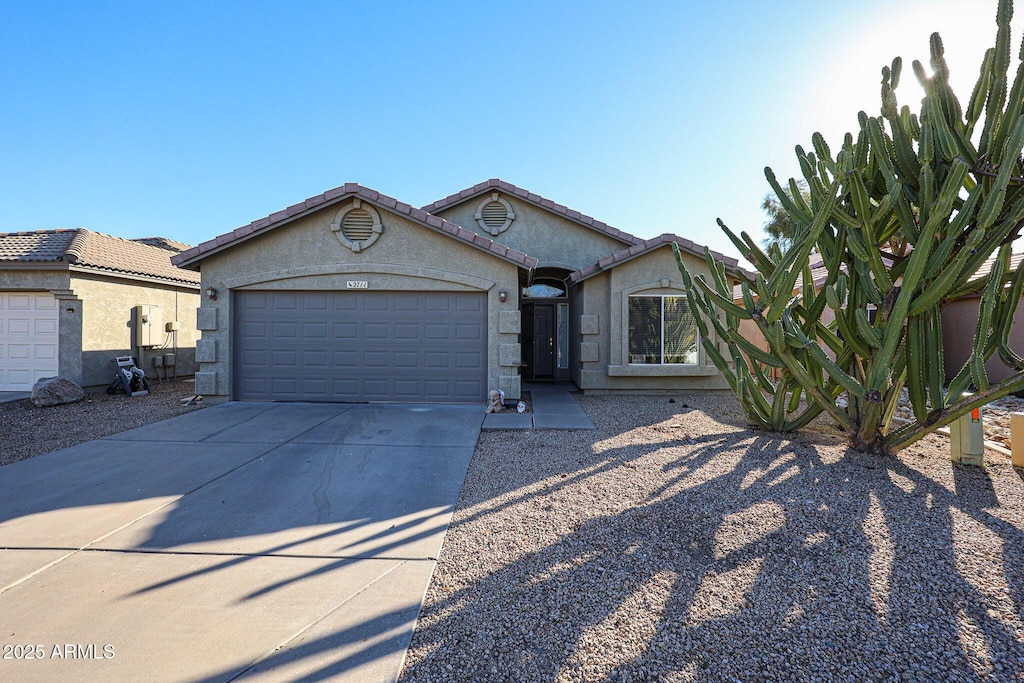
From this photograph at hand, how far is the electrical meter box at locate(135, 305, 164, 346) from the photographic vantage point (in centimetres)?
1273

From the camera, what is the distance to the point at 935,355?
546 cm

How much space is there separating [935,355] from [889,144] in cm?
251

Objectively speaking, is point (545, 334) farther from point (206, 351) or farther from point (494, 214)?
point (206, 351)

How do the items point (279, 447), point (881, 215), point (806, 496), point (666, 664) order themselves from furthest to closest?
1. point (279, 447)
2. point (881, 215)
3. point (806, 496)
4. point (666, 664)

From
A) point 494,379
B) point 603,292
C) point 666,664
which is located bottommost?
point 666,664

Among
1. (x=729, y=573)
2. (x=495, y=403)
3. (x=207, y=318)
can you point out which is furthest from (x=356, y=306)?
(x=729, y=573)

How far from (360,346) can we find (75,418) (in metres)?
4.79

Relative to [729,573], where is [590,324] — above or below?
above

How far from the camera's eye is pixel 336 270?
9.86 metres

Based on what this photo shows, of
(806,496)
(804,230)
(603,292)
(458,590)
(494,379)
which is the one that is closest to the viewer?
(458,590)

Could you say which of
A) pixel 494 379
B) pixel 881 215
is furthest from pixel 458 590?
pixel 494 379

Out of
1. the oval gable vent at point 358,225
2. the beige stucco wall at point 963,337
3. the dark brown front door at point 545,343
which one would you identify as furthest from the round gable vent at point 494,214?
the beige stucco wall at point 963,337

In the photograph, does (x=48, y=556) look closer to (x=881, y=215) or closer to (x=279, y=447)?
(x=279, y=447)

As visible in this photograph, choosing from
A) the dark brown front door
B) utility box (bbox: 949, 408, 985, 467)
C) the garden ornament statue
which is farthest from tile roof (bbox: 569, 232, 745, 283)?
utility box (bbox: 949, 408, 985, 467)
